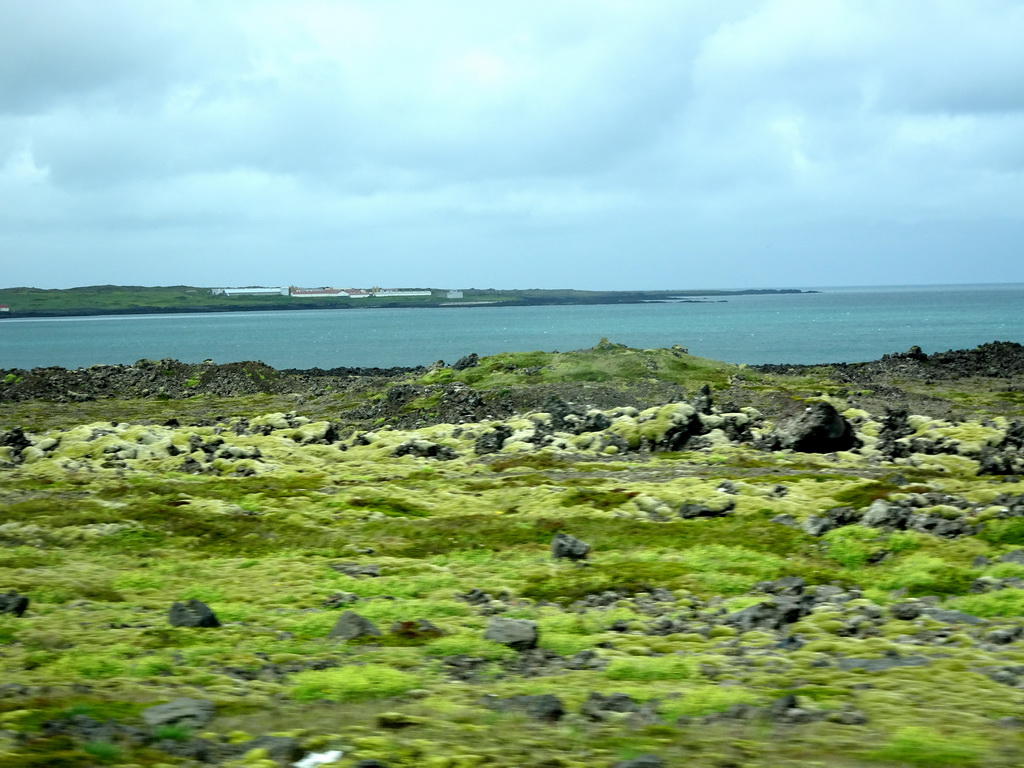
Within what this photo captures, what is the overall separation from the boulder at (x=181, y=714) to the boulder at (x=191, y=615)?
5259 mm

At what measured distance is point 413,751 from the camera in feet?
36.8

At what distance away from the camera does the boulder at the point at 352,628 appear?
681 inches

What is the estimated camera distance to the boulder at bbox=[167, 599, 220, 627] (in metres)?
18.0

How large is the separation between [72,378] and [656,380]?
6636cm

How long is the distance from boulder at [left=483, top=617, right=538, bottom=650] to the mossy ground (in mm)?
337

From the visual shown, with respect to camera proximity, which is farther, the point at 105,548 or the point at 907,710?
the point at 105,548

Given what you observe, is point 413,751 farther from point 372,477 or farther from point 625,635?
point 372,477

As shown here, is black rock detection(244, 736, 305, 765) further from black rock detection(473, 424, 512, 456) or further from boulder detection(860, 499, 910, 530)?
black rock detection(473, 424, 512, 456)

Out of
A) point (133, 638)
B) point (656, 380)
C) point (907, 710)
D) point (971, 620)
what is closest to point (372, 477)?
point (133, 638)

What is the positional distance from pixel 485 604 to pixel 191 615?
649 centimetres

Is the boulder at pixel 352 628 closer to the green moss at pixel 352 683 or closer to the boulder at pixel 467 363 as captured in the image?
the green moss at pixel 352 683

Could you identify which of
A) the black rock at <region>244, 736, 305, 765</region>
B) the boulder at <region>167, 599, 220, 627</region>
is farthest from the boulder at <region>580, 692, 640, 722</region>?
the boulder at <region>167, 599, 220, 627</region>

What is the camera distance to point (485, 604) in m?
20.9

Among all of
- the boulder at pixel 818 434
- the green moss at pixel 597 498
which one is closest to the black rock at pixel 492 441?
the green moss at pixel 597 498
